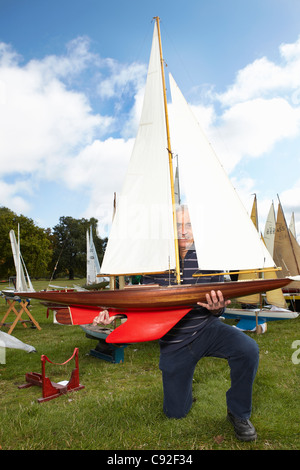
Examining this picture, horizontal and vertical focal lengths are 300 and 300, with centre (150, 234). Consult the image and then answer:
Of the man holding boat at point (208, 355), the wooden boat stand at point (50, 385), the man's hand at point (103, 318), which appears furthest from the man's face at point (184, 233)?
the wooden boat stand at point (50, 385)

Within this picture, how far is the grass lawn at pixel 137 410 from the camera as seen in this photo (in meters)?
3.29

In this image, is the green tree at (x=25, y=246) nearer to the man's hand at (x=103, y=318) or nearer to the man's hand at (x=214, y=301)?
the man's hand at (x=103, y=318)

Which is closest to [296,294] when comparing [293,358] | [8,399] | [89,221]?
[293,358]

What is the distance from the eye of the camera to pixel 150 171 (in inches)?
193

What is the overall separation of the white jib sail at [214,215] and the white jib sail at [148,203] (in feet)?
2.25

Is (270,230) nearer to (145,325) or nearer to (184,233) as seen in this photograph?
(184,233)

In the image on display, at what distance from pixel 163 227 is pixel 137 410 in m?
2.57

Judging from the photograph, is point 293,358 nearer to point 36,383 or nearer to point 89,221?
point 36,383


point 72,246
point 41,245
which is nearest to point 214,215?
point 41,245

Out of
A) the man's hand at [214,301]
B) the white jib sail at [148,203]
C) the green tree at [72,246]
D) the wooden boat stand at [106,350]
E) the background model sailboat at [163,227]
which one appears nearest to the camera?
the man's hand at [214,301]

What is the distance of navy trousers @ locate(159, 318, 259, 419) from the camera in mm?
3254

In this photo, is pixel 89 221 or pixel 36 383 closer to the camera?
pixel 36 383

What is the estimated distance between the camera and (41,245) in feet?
106

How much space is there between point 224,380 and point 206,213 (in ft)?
9.51
